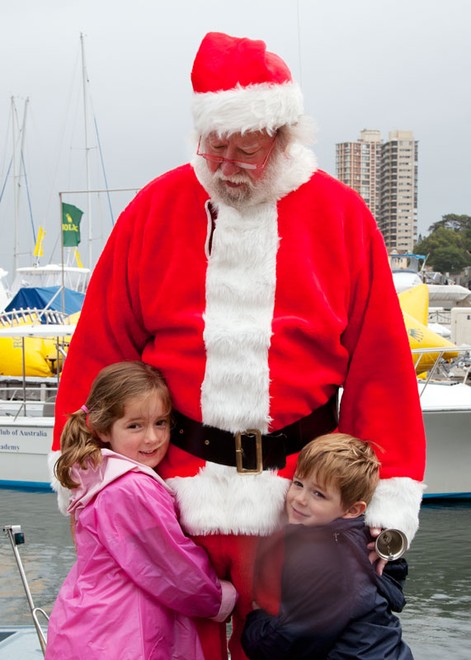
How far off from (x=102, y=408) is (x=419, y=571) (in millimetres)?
6432

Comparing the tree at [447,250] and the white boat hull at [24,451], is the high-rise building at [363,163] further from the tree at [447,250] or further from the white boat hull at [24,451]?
the white boat hull at [24,451]

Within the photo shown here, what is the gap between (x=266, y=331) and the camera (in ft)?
6.50

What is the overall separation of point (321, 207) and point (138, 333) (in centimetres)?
51

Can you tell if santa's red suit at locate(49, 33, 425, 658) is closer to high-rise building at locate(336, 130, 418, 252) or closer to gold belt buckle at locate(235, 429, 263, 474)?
gold belt buckle at locate(235, 429, 263, 474)

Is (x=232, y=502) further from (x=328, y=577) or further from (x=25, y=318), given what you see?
(x=25, y=318)

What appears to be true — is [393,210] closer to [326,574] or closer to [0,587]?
[0,587]

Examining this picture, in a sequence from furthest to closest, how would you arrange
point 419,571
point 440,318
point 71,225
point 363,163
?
point 363,163 → point 440,318 → point 71,225 → point 419,571

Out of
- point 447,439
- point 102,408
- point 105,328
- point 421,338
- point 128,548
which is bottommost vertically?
point 447,439

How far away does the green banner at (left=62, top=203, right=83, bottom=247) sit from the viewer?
9.82 metres

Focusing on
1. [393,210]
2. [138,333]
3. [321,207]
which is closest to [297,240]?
[321,207]

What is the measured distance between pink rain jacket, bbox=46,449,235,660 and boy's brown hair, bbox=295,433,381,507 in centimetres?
30

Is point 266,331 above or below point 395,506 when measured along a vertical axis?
above

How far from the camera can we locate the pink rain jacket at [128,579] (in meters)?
1.87

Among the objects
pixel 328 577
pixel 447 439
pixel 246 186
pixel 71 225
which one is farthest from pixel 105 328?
pixel 447 439
